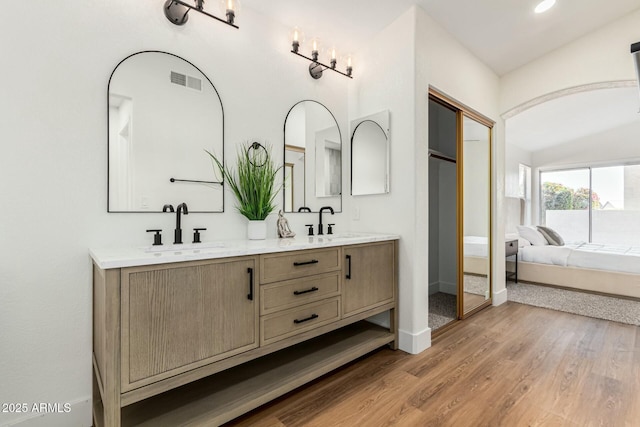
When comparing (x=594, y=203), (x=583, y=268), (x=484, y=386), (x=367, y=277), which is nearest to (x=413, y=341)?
(x=484, y=386)

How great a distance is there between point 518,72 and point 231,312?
4.09 meters

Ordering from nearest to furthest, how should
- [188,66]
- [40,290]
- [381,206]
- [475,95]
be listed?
1. [40,290]
2. [188,66]
3. [381,206]
4. [475,95]

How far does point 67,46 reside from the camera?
152cm

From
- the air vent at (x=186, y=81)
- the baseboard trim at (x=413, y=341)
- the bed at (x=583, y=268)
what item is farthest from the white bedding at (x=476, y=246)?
the air vent at (x=186, y=81)

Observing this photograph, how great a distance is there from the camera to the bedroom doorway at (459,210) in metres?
3.13

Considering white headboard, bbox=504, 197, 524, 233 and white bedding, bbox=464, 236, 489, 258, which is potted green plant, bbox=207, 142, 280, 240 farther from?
white headboard, bbox=504, 197, 524, 233

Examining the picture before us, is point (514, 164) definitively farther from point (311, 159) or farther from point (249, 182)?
point (249, 182)

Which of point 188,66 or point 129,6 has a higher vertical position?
point 129,6

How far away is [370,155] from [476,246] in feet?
5.62

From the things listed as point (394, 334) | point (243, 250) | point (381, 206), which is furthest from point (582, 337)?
point (243, 250)

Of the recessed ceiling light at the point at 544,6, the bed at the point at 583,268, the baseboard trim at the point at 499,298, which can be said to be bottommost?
the baseboard trim at the point at 499,298

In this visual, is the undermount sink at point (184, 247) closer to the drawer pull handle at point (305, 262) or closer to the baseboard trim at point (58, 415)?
the drawer pull handle at point (305, 262)

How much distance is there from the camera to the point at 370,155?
2.70 metres

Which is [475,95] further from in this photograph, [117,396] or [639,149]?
[639,149]
